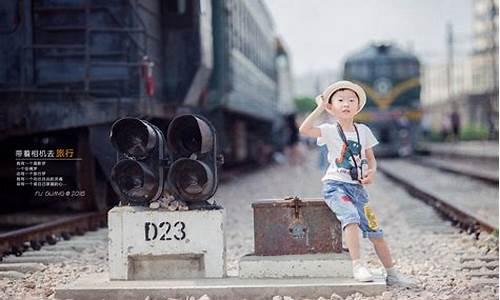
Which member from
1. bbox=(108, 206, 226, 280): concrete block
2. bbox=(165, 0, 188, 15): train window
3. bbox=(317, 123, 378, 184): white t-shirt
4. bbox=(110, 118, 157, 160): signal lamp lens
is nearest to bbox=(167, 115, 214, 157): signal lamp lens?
bbox=(110, 118, 157, 160): signal lamp lens

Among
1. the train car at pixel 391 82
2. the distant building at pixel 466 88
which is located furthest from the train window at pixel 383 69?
the distant building at pixel 466 88

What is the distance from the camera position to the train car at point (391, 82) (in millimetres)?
17656

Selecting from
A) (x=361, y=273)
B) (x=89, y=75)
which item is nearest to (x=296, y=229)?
(x=361, y=273)

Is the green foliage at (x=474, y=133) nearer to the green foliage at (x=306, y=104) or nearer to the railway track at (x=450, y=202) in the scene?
the green foliage at (x=306, y=104)

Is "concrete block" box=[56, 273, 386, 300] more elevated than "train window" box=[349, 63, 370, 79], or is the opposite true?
"train window" box=[349, 63, 370, 79]

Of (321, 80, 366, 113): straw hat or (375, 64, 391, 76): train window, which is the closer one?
(321, 80, 366, 113): straw hat

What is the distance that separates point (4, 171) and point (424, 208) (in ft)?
15.2

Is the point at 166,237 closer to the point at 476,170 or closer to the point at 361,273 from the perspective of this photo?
the point at 361,273

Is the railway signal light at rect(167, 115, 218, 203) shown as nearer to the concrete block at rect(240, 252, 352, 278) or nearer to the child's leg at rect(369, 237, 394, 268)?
the concrete block at rect(240, 252, 352, 278)

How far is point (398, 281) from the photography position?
13.4 feet

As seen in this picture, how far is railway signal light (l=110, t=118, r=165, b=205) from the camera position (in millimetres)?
3889

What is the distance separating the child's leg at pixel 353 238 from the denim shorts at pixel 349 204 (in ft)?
0.07

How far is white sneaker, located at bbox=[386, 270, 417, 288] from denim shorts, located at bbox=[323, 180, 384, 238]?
26 cm

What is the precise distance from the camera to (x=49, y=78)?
6.75 meters
